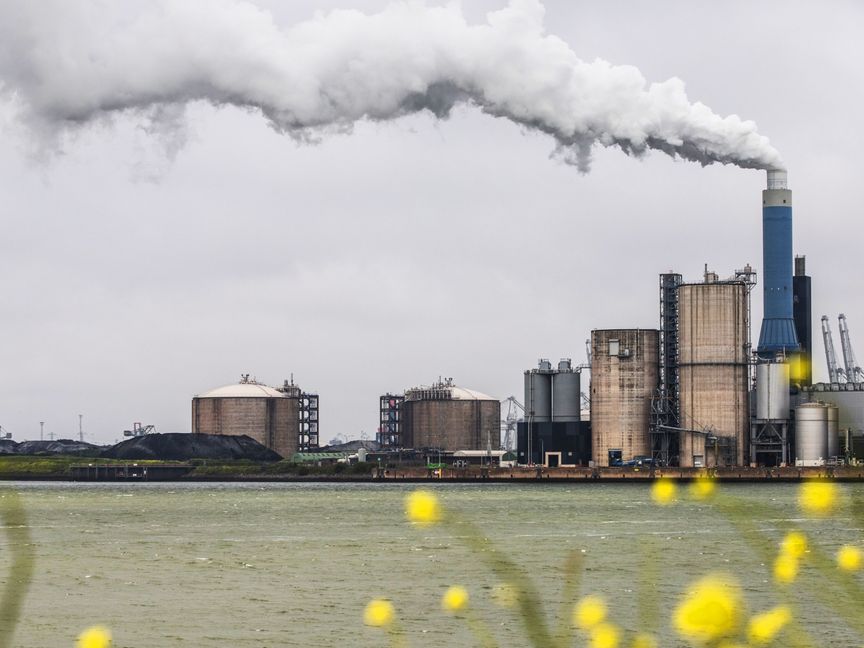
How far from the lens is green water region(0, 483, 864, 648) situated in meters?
42.5

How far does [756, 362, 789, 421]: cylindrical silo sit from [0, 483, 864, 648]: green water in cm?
5612

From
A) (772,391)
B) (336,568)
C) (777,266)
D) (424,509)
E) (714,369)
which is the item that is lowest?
(336,568)

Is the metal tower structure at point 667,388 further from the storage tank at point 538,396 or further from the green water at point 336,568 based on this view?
the green water at point 336,568

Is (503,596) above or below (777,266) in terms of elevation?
below

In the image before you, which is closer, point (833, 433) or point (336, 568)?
point (336, 568)

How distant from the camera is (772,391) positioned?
176m

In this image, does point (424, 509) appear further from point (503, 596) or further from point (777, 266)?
point (777, 266)

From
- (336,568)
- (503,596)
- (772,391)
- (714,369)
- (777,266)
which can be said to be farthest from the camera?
(777,266)

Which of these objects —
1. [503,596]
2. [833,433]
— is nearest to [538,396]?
[833,433]

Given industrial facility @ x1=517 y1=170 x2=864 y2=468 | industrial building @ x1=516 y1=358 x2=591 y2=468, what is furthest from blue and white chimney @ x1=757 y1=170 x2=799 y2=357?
industrial building @ x1=516 y1=358 x2=591 y2=468

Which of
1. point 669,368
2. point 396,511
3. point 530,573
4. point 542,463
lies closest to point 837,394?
point 669,368

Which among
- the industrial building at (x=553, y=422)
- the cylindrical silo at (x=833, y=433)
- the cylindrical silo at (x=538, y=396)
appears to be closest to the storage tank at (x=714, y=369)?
the cylindrical silo at (x=833, y=433)

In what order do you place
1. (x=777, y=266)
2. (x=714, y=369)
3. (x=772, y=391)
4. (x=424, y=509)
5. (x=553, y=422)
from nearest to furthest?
(x=424, y=509)
(x=714, y=369)
(x=772, y=391)
(x=777, y=266)
(x=553, y=422)

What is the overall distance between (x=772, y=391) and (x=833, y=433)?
28.9ft
